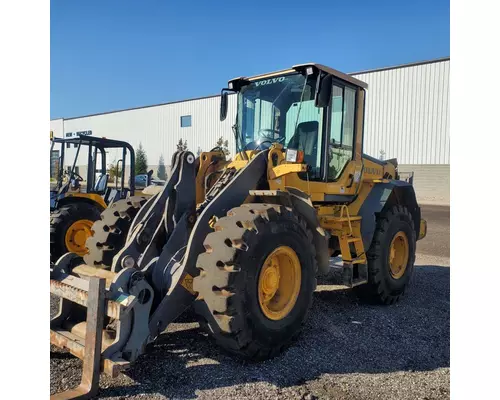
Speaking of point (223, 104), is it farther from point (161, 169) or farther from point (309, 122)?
point (161, 169)

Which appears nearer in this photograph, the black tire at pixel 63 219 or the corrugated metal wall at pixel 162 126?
the black tire at pixel 63 219

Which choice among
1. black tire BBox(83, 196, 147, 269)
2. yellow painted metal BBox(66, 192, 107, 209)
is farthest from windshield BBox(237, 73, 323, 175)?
yellow painted metal BBox(66, 192, 107, 209)

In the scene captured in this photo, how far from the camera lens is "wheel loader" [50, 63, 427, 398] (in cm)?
350

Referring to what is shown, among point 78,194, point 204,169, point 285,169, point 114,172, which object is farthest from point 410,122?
point 285,169

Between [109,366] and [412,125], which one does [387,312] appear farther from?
[412,125]

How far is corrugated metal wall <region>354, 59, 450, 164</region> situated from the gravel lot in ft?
64.0

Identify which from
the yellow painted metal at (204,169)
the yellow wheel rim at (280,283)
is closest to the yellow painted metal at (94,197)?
the yellow painted metal at (204,169)

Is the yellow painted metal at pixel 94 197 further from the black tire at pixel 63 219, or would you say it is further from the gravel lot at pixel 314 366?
the gravel lot at pixel 314 366

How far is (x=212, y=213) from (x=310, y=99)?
1.98m

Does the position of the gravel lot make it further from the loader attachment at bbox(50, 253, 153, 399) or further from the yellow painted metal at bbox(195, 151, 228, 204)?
the yellow painted metal at bbox(195, 151, 228, 204)

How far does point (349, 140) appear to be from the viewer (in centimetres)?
580

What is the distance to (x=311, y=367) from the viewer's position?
381cm

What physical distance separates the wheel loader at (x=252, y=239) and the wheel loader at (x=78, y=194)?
2.44m

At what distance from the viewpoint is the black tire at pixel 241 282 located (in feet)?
11.5
